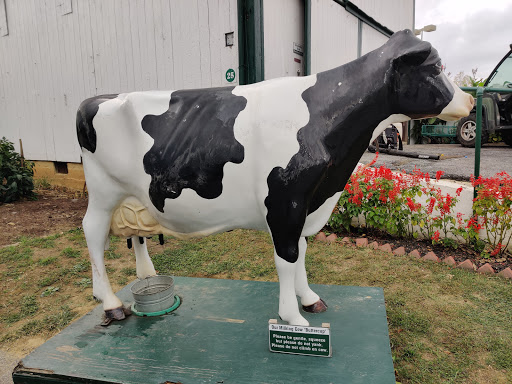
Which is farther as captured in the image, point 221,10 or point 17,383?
point 221,10

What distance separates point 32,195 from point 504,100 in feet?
31.4

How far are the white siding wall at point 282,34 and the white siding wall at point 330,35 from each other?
0.27m

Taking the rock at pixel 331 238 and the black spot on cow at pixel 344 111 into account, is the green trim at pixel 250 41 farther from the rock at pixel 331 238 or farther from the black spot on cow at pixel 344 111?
the black spot on cow at pixel 344 111

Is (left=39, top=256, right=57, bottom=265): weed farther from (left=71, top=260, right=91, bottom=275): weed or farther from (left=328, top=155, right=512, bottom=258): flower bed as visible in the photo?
(left=328, top=155, right=512, bottom=258): flower bed

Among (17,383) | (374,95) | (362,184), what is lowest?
(17,383)

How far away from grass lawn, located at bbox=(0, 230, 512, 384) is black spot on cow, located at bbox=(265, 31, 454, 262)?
1.30m

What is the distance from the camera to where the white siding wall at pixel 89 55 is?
5.16m

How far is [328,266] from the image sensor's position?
3762 millimetres

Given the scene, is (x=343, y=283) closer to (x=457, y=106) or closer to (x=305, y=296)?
(x=305, y=296)

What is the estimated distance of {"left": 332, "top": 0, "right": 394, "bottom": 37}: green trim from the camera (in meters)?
7.12

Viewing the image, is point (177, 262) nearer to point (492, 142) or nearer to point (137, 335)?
point (137, 335)

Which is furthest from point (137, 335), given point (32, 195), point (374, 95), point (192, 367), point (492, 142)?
point (492, 142)

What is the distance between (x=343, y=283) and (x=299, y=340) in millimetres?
1582

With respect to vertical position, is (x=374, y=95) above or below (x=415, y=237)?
above
